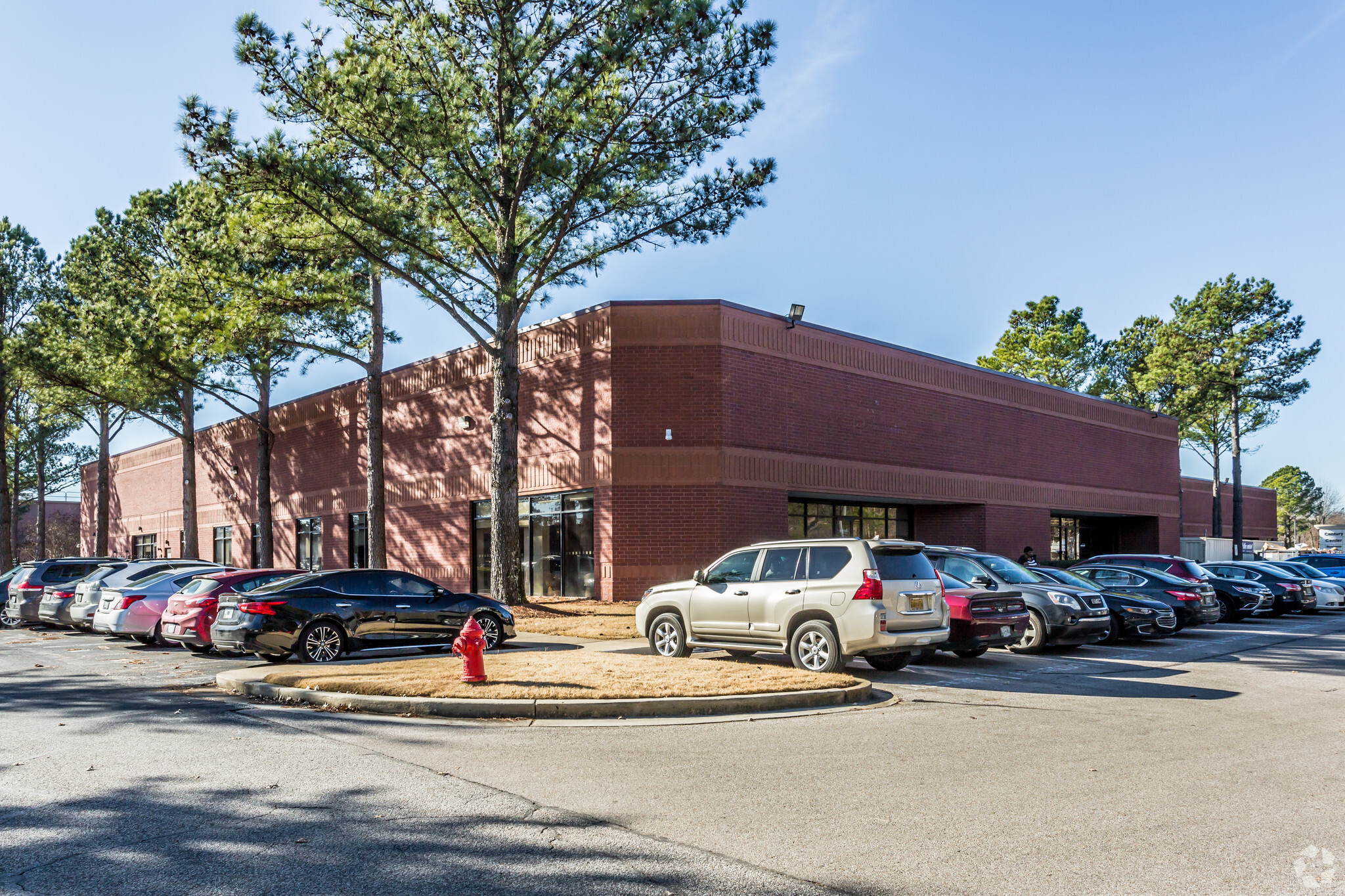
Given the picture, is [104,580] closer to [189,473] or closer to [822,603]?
[822,603]

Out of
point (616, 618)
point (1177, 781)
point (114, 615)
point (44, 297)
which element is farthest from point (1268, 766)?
point (44, 297)

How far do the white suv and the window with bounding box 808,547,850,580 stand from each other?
11 millimetres

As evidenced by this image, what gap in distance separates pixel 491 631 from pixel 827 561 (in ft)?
21.6

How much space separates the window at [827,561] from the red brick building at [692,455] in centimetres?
1405

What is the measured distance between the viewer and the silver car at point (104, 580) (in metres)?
20.8

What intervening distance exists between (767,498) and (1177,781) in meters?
21.8

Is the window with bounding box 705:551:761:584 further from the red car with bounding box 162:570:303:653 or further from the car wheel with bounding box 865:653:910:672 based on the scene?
the red car with bounding box 162:570:303:653

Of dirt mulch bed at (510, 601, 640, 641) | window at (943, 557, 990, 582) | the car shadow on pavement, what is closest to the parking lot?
the car shadow on pavement

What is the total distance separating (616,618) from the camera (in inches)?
899

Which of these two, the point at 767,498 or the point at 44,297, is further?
the point at 44,297

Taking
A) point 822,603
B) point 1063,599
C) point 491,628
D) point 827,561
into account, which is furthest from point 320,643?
point 1063,599

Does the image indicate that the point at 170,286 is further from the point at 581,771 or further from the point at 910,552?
the point at 581,771

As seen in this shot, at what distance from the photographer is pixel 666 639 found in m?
15.3

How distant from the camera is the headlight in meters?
16.7
